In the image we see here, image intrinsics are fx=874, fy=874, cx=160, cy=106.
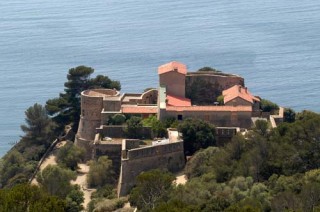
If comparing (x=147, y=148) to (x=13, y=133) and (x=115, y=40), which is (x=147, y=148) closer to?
(x=13, y=133)

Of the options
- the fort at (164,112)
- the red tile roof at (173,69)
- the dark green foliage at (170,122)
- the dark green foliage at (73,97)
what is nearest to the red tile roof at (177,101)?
the fort at (164,112)

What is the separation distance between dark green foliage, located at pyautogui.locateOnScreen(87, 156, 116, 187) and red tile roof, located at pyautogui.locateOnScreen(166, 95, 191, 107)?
4.86 m

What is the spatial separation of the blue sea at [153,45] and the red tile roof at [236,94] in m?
18.6

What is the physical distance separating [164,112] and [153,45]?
4177 centimetres

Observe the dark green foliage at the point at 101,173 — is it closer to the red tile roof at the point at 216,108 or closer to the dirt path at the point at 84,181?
the dirt path at the point at 84,181

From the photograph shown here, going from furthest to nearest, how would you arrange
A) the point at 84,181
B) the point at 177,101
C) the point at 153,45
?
1. the point at 153,45
2. the point at 177,101
3. the point at 84,181

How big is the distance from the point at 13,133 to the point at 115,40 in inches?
1050

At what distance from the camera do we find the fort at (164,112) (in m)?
39.4

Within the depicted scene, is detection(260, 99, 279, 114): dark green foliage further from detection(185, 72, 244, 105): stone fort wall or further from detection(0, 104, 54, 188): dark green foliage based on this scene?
detection(0, 104, 54, 188): dark green foliage

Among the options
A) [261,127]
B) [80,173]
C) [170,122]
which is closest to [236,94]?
[170,122]

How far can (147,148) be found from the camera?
39.2 m

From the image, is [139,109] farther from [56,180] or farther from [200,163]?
[56,180]

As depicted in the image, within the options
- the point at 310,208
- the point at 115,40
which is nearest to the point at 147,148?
the point at 310,208

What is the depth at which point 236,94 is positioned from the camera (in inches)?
1731
